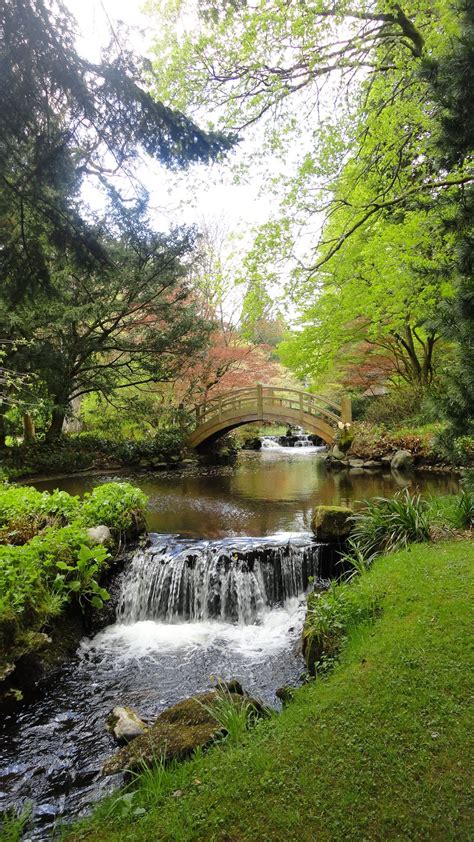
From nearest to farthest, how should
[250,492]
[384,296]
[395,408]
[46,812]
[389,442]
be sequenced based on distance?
1. [46,812]
2. [384,296]
3. [250,492]
4. [389,442]
5. [395,408]

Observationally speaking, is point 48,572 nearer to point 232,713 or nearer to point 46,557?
point 46,557

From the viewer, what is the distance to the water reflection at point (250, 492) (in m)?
8.29

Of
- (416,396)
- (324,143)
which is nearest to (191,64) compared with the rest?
(324,143)

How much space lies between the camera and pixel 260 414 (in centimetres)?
1631

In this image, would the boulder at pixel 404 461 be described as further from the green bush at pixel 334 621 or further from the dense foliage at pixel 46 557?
the green bush at pixel 334 621

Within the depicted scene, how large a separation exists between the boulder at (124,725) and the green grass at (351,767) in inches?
41.1

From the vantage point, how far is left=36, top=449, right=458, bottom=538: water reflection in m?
8.29

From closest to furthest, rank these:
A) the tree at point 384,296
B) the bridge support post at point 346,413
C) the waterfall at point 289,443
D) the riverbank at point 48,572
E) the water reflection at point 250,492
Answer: the riverbank at point 48,572
the tree at point 384,296
the water reflection at point 250,492
the bridge support post at point 346,413
the waterfall at point 289,443

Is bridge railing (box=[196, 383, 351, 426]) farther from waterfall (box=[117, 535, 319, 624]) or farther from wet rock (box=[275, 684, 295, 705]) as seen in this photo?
wet rock (box=[275, 684, 295, 705])

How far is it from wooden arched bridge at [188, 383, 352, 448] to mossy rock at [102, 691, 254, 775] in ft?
42.3

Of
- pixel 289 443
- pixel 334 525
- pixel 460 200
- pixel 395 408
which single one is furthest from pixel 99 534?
pixel 289 443

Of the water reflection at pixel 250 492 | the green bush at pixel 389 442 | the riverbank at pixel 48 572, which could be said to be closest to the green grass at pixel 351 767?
the riverbank at pixel 48 572

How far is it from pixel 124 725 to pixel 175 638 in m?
1.74

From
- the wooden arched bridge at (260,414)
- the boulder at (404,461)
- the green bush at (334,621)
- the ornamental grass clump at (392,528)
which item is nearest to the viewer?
the green bush at (334,621)
